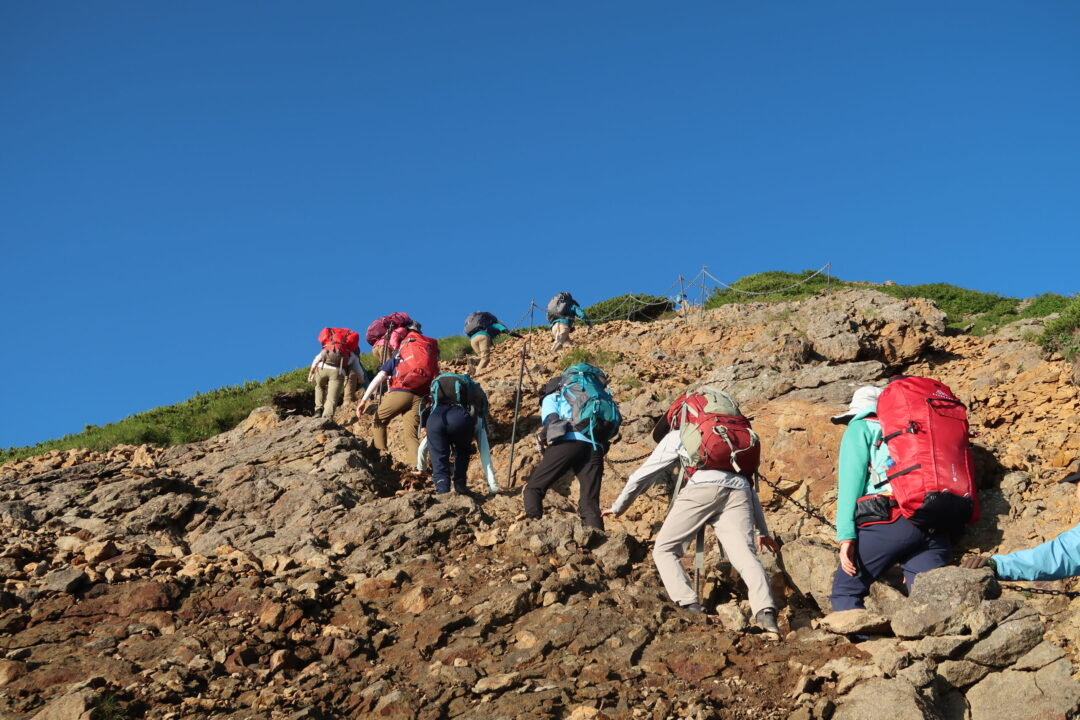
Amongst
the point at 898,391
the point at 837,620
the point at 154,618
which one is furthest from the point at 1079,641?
the point at 154,618

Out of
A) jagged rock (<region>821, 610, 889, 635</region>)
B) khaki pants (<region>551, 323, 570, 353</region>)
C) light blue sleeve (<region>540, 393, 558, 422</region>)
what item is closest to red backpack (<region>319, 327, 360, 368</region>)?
khaki pants (<region>551, 323, 570, 353</region>)

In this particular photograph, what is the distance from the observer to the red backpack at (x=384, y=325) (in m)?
12.4

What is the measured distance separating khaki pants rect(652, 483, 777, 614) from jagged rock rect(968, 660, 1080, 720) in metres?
1.90

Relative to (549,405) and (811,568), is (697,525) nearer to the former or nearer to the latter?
(811,568)

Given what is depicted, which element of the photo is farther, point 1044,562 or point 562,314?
point 562,314

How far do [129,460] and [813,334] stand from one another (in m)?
10.7

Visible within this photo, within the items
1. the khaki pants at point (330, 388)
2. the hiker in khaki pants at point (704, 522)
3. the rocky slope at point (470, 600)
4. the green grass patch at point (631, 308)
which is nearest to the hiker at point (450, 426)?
the rocky slope at point (470, 600)

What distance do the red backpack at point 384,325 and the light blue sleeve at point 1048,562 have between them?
347 inches

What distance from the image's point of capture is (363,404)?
1159 centimetres

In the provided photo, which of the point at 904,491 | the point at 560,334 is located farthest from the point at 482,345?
the point at 904,491

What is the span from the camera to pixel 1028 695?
4512 mm

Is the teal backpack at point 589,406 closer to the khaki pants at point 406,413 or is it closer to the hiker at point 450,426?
the hiker at point 450,426

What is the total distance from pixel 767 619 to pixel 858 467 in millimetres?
1249

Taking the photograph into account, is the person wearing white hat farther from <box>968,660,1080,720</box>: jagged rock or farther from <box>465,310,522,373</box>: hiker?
<box>465,310,522,373</box>: hiker
